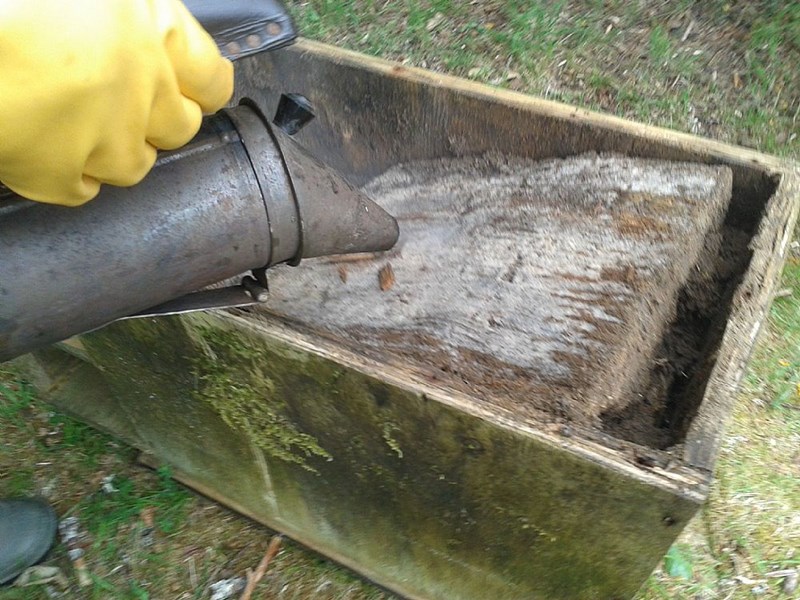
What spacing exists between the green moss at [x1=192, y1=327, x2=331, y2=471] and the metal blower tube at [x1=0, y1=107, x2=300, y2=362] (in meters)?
0.21

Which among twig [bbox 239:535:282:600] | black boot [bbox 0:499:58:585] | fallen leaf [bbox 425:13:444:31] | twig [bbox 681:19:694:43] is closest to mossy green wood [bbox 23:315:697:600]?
twig [bbox 239:535:282:600]

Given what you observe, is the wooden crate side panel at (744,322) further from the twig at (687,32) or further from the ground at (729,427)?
the twig at (687,32)

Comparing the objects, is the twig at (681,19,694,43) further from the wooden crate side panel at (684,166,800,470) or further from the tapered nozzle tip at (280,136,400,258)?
the tapered nozzle tip at (280,136,400,258)

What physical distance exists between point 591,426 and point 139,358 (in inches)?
31.5

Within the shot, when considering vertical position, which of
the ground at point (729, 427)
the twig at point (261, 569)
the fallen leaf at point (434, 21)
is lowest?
the twig at point (261, 569)

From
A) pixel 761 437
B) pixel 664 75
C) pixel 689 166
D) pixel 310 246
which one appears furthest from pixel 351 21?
pixel 761 437

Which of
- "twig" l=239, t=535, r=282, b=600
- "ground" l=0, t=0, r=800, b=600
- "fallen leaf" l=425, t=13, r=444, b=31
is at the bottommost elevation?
"twig" l=239, t=535, r=282, b=600

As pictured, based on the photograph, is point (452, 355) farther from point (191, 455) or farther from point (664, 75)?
point (664, 75)

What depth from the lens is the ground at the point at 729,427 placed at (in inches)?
57.4

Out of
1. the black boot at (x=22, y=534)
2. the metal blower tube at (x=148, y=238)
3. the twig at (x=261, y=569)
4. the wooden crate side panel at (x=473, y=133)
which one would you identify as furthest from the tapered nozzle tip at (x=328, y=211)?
the black boot at (x=22, y=534)

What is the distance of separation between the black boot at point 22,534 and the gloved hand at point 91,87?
123 centimetres

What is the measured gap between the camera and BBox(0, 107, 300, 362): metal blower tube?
666 millimetres

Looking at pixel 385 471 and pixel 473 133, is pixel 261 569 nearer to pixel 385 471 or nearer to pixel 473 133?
pixel 385 471

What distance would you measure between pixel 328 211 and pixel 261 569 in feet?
3.13
